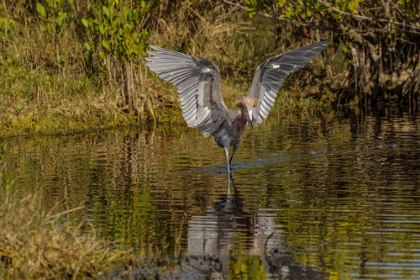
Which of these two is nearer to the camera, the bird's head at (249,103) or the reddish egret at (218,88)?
the reddish egret at (218,88)

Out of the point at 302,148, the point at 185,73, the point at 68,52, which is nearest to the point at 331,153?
the point at 302,148

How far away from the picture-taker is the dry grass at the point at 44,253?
6609mm

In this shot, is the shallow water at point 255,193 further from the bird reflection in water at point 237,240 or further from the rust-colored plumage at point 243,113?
the rust-colored plumage at point 243,113

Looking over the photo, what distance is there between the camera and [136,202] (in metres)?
9.70

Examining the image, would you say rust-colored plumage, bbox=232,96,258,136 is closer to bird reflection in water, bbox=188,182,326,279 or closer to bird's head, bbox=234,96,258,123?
bird's head, bbox=234,96,258,123

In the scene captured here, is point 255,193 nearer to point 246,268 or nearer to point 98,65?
point 246,268

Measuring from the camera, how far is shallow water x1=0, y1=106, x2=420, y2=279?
24.0 ft

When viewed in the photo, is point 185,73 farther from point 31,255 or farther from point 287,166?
point 31,255

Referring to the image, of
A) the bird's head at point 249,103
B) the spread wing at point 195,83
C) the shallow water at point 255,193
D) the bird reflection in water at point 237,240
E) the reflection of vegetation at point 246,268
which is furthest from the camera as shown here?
the bird's head at point 249,103

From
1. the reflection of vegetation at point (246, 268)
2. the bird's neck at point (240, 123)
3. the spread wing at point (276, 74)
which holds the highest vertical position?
the spread wing at point (276, 74)

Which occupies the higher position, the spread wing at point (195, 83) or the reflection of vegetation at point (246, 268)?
the spread wing at point (195, 83)

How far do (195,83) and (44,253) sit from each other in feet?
16.6

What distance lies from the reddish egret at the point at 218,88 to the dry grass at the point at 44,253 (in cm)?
440

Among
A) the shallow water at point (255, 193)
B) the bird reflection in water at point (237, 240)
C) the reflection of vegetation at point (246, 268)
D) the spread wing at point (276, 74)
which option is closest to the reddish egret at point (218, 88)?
the spread wing at point (276, 74)
